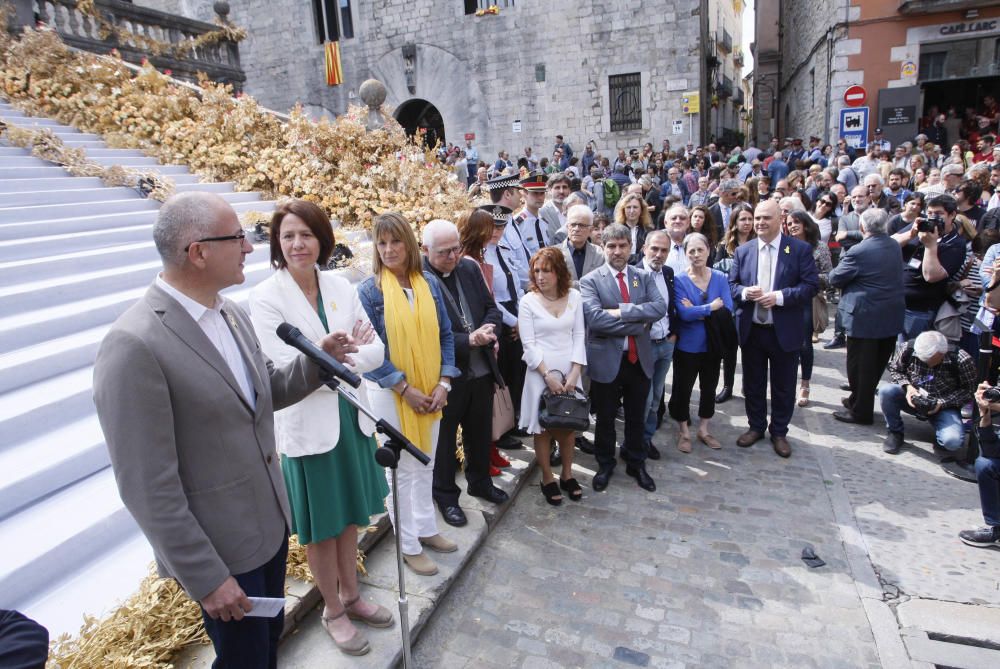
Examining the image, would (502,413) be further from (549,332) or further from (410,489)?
(410,489)

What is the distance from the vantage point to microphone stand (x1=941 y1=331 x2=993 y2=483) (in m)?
4.56

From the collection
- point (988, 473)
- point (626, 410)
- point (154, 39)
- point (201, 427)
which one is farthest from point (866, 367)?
point (154, 39)

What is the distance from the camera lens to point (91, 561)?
122 inches

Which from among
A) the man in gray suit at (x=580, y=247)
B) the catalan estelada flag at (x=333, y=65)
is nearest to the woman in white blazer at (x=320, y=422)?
the man in gray suit at (x=580, y=247)

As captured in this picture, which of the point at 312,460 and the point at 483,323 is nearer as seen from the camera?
the point at 312,460

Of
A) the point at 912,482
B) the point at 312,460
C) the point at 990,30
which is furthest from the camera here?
the point at 990,30

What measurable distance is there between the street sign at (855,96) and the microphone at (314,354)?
16899 mm

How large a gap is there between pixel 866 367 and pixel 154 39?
1539 cm

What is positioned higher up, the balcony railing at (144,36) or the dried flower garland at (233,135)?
the balcony railing at (144,36)

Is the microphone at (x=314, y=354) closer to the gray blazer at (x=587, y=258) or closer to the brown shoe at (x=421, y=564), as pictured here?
the brown shoe at (x=421, y=564)

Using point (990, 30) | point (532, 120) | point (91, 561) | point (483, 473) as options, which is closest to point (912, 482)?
point (483, 473)

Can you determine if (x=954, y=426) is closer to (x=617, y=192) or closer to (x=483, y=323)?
(x=483, y=323)

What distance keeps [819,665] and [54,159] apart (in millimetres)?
9413

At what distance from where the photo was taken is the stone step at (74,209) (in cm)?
597
